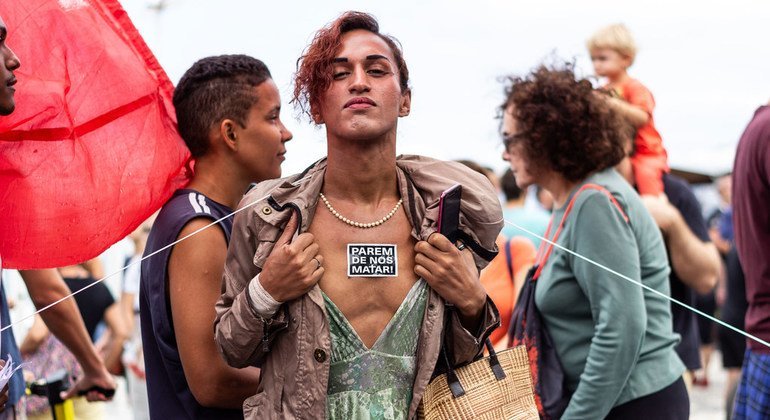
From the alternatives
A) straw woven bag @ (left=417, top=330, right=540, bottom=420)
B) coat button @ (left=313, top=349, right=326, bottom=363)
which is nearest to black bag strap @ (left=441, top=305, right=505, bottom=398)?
straw woven bag @ (left=417, top=330, right=540, bottom=420)

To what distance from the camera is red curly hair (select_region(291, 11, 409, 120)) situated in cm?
257

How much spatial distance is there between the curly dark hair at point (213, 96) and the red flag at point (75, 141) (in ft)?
0.32

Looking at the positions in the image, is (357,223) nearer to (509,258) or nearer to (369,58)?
(369,58)

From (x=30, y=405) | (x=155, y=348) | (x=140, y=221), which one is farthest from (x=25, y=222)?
(x=30, y=405)

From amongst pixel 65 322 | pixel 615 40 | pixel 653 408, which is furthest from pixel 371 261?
pixel 615 40

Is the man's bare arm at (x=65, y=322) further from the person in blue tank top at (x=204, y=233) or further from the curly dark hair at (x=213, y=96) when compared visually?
the curly dark hair at (x=213, y=96)

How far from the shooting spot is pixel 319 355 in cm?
243

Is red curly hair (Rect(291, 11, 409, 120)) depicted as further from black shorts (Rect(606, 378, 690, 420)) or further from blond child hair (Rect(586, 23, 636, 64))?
blond child hair (Rect(586, 23, 636, 64))

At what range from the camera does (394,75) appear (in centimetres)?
261

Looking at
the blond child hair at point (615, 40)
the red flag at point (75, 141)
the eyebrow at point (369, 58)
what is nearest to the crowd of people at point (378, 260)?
the eyebrow at point (369, 58)

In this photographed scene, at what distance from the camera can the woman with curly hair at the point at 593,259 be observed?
3.57 metres

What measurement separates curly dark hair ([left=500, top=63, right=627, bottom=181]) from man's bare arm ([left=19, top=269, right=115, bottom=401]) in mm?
1864

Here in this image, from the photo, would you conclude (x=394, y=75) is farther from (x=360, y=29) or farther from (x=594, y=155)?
(x=594, y=155)

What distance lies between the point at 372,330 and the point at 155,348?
93cm
